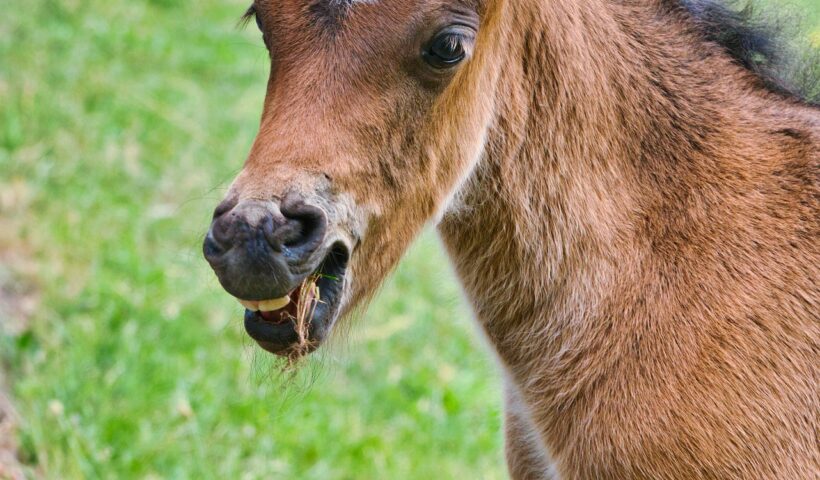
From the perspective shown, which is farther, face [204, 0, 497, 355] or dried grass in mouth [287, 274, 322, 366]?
dried grass in mouth [287, 274, 322, 366]

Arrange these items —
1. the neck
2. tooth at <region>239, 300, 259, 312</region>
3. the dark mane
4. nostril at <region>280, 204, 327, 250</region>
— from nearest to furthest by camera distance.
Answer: nostril at <region>280, 204, 327, 250</region> → tooth at <region>239, 300, 259, 312</region> → the neck → the dark mane

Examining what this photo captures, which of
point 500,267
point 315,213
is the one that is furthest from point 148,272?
point 315,213

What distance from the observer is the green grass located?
4.80 metres

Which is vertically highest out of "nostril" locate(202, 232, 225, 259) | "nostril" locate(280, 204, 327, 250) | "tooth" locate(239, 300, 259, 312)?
"nostril" locate(202, 232, 225, 259)

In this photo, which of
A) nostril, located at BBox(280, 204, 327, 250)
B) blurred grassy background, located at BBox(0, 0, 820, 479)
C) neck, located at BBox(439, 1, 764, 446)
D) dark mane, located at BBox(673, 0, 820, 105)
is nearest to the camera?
nostril, located at BBox(280, 204, 327, 250)

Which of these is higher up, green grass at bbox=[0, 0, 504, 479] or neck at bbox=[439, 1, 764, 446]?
green grass at bbox=[0, 0, 504, 479]

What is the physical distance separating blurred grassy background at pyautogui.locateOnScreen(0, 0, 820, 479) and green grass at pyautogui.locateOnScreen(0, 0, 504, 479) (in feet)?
0.04

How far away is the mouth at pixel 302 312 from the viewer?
9.46 ft

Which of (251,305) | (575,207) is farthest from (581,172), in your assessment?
(251,305)

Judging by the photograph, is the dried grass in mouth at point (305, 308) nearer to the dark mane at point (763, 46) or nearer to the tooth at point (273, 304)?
the tooth at point (273, 304)

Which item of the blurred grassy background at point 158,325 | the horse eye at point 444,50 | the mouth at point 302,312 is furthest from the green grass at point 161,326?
the horse eye at point 444,50

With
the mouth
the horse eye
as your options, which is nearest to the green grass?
the mouth

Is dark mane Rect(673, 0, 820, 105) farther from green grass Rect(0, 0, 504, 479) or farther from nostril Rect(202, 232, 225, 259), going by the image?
nostril Rect(202, 232, 225, 259)

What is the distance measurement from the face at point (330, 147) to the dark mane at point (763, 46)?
97 cm
